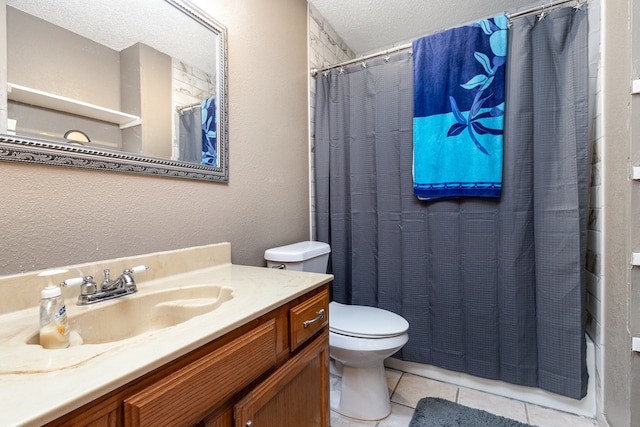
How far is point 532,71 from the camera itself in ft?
4.51

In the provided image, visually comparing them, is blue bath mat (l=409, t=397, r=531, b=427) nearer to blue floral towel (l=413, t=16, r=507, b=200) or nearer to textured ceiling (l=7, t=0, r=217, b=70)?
blue floral towel (l=413, t=16, r=507, b=200)

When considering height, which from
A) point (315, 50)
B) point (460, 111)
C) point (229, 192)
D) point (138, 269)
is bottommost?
point (138, 269)

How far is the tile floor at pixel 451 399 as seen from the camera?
1.33 metres

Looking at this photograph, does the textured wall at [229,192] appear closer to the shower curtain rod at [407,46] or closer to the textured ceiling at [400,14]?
the shower curtain rod at [407,46]

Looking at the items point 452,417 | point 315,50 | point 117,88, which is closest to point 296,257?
point 117,88

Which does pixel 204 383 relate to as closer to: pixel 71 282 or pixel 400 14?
pixel 71 282

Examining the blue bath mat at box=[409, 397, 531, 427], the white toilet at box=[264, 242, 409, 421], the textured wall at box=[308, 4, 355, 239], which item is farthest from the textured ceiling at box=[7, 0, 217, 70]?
the blue bath mat at box=[409, 397, 531, 427]

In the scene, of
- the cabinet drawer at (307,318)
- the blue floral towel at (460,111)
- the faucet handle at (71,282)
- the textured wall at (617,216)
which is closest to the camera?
the faucet handle at (71,282)

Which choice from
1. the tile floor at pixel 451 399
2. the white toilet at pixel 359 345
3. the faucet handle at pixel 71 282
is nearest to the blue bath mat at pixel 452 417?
the tile floor at pixel 451 399

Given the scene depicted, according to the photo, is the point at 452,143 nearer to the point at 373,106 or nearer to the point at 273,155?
the point at 373,106

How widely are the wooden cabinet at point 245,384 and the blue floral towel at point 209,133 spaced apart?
0.73m

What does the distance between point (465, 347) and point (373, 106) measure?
1.50 metres

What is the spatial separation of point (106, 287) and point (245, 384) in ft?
1.62

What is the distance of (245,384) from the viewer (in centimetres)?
67
